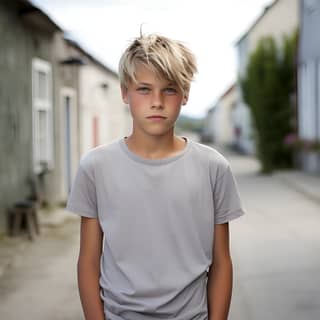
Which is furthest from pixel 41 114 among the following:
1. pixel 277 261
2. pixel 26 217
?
pixel 277 261

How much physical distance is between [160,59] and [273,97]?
1848 cm

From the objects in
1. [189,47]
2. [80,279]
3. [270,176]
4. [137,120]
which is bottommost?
[270,176]

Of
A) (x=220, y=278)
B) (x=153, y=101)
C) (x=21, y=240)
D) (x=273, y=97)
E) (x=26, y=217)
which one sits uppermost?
(x=273, y=97)

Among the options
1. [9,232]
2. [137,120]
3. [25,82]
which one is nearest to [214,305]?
[137,120]

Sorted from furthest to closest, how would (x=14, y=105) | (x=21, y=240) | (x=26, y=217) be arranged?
(x=14, y=105) < (x=26, y=217) < (x=21, y=240)

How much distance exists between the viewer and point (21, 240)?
28.2ft

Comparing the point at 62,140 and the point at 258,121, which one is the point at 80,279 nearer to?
the point at 62,140

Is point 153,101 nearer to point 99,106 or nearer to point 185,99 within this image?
point 185,99

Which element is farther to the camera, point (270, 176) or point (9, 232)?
point (270, 176)

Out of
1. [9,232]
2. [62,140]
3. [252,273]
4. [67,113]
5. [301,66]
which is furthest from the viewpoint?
[301,66]

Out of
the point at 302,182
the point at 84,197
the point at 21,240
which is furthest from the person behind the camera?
the point at 302,182

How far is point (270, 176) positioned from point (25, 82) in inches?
399

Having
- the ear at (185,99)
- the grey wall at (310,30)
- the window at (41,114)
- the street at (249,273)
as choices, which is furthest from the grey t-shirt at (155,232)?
the grey wall at (310,30)

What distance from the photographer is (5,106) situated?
950 centimetres
